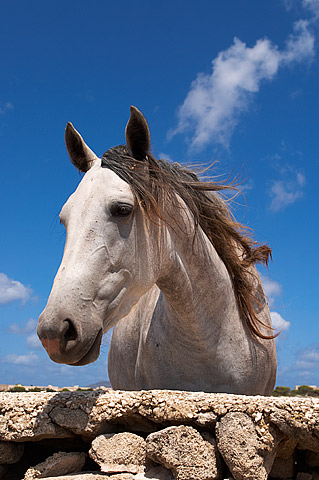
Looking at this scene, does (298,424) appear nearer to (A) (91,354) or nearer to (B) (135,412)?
(B) (135,412)

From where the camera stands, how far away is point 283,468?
7.25ft

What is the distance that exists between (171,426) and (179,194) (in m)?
1.72

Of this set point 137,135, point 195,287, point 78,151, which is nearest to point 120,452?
point 195,287

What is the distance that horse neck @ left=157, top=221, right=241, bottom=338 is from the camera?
129 inches

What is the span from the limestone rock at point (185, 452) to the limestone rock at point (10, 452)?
2.46 feet

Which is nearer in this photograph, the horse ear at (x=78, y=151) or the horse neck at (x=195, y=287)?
the horse neck at (x=195, y=287)

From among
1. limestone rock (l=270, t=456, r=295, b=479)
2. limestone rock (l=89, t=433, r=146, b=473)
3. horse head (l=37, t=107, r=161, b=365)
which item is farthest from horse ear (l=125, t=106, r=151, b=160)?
limestone rock (l=270, t=456, r=295, b=479)

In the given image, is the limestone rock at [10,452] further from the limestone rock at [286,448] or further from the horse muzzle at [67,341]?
the limestone rock at [286,448]

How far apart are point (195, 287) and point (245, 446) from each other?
4.93ft

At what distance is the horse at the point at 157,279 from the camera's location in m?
2.50

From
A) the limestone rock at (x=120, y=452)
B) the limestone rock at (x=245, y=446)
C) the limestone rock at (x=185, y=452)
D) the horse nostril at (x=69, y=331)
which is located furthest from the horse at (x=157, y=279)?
the limestone rock at (x=245, y=446)

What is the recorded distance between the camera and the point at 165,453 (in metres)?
2.03

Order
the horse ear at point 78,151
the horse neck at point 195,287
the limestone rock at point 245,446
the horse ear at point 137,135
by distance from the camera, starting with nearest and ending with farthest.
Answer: the limestone rock at point 245,446
the horse ear at point 137,135
the horse neck at point 195,287
the horse ear at point 78,151

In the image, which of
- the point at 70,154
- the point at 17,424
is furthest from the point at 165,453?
the point at 70,154
